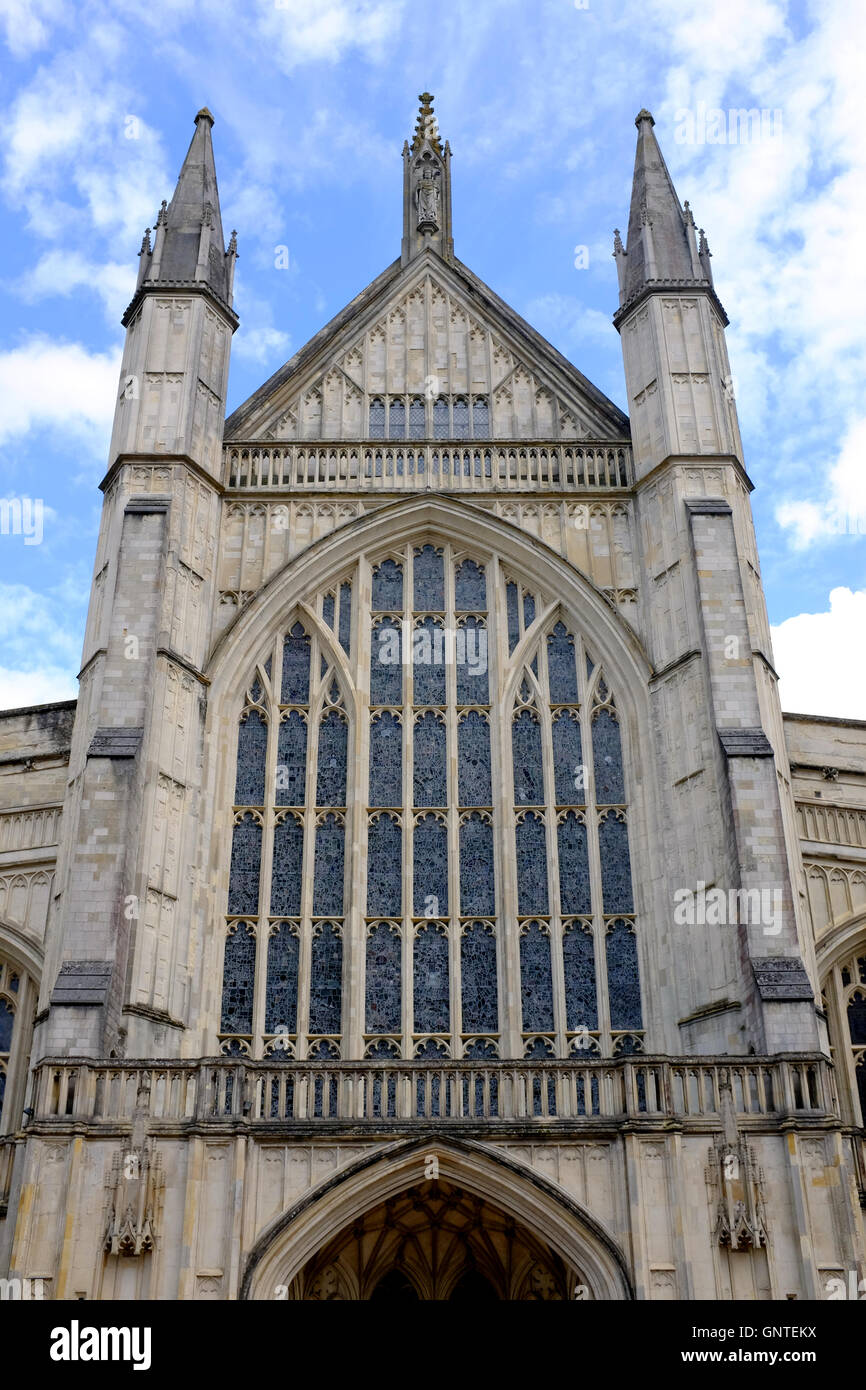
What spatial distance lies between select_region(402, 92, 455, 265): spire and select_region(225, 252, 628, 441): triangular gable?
2.65 feet

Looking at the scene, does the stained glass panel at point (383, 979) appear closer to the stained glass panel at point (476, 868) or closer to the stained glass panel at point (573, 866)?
the stained glass panel at point (476, 868)

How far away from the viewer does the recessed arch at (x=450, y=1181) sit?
1329 centimetres

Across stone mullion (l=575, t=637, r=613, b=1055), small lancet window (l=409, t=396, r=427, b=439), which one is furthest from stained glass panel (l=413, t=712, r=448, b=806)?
small lancet window (l=409, t=396, r=427, b=439)

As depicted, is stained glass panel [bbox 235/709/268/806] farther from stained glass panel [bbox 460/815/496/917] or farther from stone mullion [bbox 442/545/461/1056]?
stained glass panel [bbox 460/815/496/917]

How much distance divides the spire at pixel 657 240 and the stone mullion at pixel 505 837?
5263 millimetres

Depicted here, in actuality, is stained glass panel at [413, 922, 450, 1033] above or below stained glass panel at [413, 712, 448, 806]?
below

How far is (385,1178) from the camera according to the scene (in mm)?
13773

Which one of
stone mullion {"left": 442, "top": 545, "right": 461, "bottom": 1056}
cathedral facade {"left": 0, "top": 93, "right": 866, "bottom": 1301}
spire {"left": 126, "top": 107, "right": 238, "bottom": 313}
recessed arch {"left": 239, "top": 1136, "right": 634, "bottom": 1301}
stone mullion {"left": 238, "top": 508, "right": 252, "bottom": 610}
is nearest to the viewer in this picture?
recessed arch {"left": 239, "top": 1136, "right": 634, "bottom": 1301}

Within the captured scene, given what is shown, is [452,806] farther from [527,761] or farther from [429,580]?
[429,580]

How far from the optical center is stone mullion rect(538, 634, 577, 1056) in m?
16.7

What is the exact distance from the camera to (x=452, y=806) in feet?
59.5

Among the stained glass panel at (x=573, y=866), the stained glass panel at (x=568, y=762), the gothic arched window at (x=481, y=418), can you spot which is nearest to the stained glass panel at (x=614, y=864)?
the stained glass panel at (x=573, y=866)

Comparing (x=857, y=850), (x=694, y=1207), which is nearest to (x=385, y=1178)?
(x=694, y=1207)
